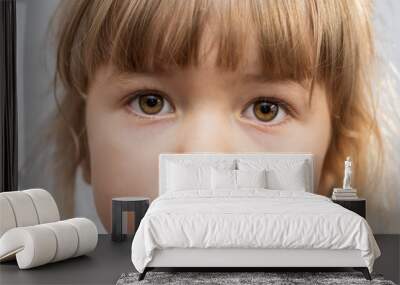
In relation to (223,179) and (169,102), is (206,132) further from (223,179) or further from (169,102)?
(223,179)

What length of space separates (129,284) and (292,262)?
1.11 meters

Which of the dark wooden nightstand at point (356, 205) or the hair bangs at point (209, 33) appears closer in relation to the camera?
the dark wooden nightstand at point (356, 205)

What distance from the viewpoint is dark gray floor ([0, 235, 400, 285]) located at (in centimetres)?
471

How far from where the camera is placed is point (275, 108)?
6.57 m

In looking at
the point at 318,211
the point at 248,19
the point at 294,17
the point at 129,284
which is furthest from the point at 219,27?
the point at 129,284

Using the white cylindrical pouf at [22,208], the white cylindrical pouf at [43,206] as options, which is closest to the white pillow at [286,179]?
the white cylindrical pouf at [43,206]

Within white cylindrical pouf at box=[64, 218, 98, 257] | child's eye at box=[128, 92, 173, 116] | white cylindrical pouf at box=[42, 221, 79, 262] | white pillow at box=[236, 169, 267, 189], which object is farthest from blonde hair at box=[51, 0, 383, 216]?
white cylindrical pouf at box=[42, 221, 79, 262]

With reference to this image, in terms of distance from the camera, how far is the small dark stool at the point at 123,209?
626cm

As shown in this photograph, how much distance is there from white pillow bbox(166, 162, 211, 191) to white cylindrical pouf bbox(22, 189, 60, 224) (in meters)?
1.16

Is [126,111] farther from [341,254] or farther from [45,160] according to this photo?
[341,254]

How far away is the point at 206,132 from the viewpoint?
257 inches

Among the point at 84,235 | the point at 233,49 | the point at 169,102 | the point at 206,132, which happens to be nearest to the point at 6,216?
the point at 84,235

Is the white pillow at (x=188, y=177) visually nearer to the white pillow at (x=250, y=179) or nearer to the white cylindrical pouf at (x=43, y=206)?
the white pillow at (x=250, y=179)

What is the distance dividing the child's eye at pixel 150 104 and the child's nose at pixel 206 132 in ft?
0.73
